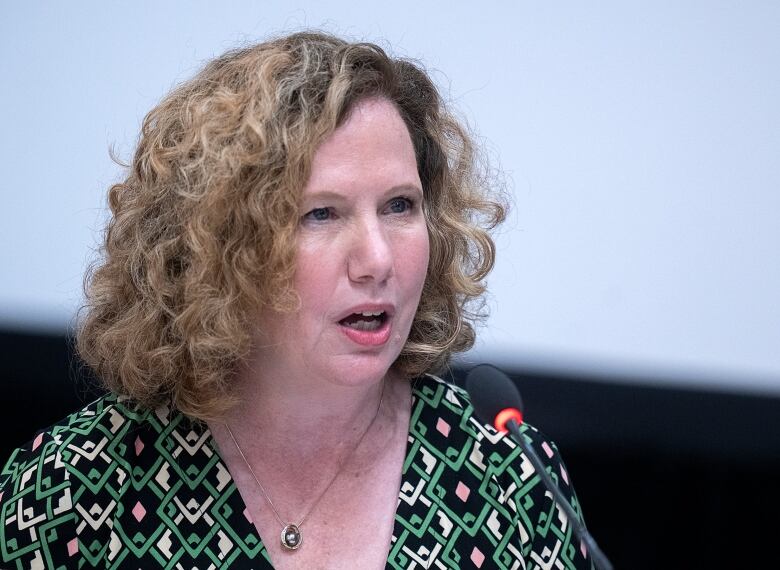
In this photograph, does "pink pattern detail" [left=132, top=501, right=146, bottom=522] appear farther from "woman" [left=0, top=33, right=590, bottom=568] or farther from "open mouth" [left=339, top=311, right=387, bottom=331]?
"open mouth" [left=339, top=311, right=387, bottom=331]

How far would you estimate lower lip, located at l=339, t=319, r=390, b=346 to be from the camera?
4.85 ft

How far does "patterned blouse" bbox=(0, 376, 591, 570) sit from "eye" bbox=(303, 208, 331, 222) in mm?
427

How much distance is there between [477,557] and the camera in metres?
1.61

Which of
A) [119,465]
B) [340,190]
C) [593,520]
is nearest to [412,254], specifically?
[340,190]

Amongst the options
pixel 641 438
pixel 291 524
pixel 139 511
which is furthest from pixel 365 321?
pixel 641 438

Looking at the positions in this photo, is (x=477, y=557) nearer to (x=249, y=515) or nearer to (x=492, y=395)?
(x=249, y=515)

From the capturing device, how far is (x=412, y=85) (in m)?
1.67

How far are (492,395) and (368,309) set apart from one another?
298 mm

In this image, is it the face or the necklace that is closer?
the face

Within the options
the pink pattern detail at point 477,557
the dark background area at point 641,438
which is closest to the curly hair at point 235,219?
the pink pattern detail at point 477,557

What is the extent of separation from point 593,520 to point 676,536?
0.21 m

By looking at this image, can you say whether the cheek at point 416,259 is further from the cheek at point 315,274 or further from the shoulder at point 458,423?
the shoulder at point 458,423

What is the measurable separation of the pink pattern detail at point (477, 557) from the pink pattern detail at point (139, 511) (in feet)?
1.71

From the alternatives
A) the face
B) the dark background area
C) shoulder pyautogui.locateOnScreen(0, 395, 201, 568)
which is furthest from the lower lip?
the dark background area
